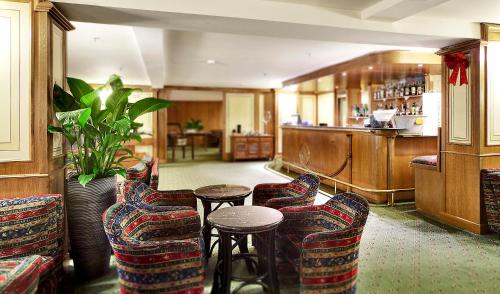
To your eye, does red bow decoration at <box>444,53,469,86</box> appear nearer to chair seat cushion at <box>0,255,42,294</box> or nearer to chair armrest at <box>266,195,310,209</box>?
chair armrest at <box>266,195,310,209</box>

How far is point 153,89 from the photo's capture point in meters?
10.2

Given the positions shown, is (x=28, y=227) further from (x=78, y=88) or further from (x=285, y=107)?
(x=285, y=107)

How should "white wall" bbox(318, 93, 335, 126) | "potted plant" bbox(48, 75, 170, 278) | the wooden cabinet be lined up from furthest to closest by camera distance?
"white wall" bbox(318, 93, 335, 126), the wooden cabinet, "potted plant" bbox(48, 75, 170, 278)

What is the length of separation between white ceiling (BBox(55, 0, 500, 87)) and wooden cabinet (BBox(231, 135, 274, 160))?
16.2ft

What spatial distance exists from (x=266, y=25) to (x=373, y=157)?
9.38 ft

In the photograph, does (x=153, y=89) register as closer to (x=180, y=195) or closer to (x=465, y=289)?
(x=180, y=195)

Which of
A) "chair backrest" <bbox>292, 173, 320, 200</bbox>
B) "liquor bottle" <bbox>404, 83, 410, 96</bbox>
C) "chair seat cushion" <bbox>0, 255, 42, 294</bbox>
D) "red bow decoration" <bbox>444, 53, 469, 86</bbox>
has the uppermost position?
"liquor bottle" <bbox>404, 83, 410, 96</bbox>

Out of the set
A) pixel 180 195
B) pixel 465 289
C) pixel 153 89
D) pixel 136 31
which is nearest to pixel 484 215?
pixel 465 289

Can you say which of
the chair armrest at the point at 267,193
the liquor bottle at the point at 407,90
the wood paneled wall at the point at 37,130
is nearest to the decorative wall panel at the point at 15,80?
the wood paneled wall at the point at 37,130

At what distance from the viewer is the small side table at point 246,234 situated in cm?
219

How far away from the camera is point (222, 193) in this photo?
10.2ft

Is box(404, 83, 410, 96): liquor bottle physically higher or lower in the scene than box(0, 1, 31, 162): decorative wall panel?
higher

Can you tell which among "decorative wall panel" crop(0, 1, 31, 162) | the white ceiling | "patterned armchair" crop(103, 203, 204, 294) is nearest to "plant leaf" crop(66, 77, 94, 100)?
"decorative wall panel" crop(0, 1, 31, 162)

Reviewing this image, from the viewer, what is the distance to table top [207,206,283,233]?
2166 millimetres
